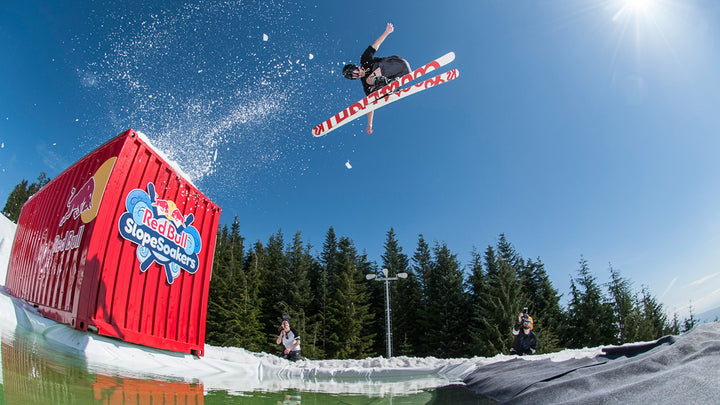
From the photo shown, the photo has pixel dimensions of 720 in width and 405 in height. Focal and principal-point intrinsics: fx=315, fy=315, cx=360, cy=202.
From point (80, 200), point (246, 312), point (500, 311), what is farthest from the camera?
point (246, 312)

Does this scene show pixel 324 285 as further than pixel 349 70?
Yes

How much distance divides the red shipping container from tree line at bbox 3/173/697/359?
64.4 feet

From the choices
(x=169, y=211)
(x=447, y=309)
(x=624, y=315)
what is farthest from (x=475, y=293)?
(x=169, y=211)

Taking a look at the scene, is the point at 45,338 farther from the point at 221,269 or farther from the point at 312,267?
the point at 312,267

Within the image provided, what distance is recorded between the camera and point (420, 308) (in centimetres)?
2830

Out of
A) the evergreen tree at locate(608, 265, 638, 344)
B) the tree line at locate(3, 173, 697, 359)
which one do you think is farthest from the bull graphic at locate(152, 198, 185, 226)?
the evergreen tree at locate(608, 265, 638, 344)

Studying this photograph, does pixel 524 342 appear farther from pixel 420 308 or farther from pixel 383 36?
pixel 420 308

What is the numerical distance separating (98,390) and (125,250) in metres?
2.72

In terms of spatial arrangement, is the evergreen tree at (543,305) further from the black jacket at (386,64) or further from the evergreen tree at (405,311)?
the black jacket at (386,64)

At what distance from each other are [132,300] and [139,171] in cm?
186

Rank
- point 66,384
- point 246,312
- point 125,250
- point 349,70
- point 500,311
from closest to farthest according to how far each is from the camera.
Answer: point 66,384
point 125,250
point 349,70
point 500,311
point 246,312

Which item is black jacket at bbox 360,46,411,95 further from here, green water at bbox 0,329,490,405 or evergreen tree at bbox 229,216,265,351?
evergreen tree at bbox 229,216,265,351

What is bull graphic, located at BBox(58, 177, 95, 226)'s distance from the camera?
448 cm

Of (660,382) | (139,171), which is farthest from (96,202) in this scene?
(660,382)
